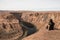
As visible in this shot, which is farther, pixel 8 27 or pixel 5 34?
pixel 8 27

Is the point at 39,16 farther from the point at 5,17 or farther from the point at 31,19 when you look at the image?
the point at 5,17

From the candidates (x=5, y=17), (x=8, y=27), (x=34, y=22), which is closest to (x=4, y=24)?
(x=8, y=27)

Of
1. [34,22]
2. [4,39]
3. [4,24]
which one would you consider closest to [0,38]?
[4,39]

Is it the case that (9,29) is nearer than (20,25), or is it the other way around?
(9,29)

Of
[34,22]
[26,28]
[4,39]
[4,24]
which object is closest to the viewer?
[4,39]

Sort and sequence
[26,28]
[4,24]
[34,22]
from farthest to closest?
1. [34,22]
2. [26,28]
3. [4,24]

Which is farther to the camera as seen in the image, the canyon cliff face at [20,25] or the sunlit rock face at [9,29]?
the sunlit rock face at [9,29]

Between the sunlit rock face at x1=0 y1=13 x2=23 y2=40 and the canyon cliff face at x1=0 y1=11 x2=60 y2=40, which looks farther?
the sunlit rock face at x1=0 y1=13 x2=23 y2=40
